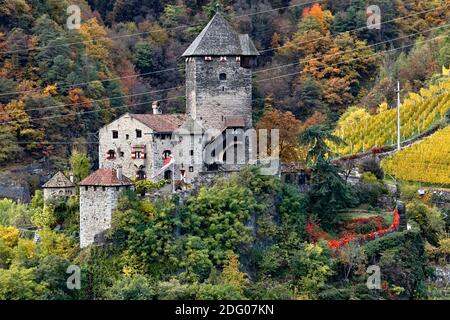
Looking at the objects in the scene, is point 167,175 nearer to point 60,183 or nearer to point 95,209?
point 60,183

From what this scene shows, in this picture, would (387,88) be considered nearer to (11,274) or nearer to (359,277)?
(359,277)

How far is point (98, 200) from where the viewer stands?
206ft

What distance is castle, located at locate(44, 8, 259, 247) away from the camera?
222ft

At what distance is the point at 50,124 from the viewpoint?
8500 cm

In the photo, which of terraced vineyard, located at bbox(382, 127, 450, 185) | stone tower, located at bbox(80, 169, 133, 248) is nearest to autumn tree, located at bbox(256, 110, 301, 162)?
terraced vineyard, located at bbox(382, 127, 450, 185)

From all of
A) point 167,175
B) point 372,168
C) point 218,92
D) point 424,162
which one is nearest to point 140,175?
point 167,175

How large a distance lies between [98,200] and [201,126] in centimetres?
745

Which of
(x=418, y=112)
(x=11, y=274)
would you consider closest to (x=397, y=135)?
(x=418, y=112)

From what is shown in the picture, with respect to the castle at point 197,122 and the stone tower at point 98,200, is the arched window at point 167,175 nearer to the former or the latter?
the castle at point 197,122

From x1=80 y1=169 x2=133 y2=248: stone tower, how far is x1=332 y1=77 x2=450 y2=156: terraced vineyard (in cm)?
2121

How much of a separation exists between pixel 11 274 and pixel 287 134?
18.1 metres

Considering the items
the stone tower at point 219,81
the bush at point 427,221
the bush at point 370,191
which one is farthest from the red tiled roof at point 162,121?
the bush at point 427,221

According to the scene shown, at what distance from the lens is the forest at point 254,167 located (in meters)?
62.4

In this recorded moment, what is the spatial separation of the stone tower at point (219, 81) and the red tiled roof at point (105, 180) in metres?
6.79
